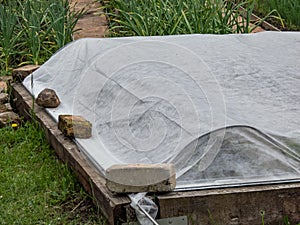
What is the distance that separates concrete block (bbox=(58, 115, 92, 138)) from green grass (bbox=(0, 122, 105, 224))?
0.60 feet

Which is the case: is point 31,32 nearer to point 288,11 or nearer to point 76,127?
point 76,127

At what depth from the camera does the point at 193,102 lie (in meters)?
3.95

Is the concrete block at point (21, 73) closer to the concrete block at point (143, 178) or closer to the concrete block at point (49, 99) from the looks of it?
the concrete block at point (49, 99)

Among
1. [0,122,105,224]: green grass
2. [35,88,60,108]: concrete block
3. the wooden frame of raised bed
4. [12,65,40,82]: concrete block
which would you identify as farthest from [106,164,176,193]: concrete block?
[12,65,40,82]: concrete block

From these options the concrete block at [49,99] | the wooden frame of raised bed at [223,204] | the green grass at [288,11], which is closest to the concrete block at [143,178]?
the wooden frame of raised bed at [223,204]

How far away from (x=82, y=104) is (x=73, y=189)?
0.74 metres

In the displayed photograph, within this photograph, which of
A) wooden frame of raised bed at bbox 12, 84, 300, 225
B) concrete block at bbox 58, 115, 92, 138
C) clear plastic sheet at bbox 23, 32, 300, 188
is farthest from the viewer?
concrete block at bbox 58, 115, 92, 138

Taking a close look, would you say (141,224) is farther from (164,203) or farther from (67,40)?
(67,40)

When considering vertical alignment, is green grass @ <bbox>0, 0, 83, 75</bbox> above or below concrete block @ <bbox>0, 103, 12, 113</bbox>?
above

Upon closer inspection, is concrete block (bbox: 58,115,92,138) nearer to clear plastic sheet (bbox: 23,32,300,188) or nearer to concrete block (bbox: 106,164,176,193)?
clear plastic sheet (bbox: 23,32,300,188)

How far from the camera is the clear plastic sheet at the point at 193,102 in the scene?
365cm

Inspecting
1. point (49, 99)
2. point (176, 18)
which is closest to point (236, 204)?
point (49, 99)

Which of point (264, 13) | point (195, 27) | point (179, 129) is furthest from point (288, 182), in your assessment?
point (264, 13)

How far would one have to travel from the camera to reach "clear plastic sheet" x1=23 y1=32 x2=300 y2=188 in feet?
12.0
